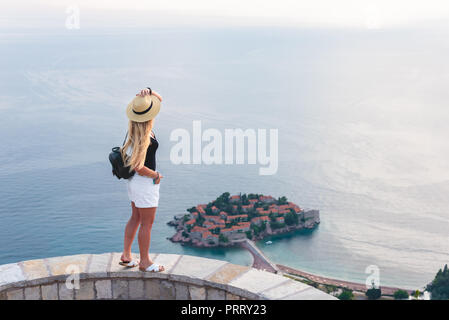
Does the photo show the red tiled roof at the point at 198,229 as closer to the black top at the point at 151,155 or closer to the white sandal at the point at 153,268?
the white sandal at the point at 153,268

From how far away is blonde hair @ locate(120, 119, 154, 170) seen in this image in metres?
2.41

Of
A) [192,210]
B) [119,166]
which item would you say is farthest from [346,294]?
[119,166]

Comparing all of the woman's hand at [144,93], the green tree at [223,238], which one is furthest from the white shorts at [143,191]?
the green tree at [223,238]

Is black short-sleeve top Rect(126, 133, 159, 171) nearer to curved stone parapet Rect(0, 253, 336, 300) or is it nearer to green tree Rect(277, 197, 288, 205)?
curved stone parapet Rect(0, 253, 336, 300)

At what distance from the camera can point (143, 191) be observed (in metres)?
2.52

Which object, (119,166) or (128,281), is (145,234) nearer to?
(128,281)

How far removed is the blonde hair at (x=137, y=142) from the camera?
241 centimetres

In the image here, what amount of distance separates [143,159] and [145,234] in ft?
1.43

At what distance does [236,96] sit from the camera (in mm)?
50344

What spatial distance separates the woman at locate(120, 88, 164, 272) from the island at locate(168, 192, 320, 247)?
25.1 metres

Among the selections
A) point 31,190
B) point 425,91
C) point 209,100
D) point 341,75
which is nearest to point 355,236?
point 31,190

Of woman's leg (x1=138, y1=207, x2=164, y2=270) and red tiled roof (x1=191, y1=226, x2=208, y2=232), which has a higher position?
woman's leg (x1=138, y1=207, x2=164, y2=270)

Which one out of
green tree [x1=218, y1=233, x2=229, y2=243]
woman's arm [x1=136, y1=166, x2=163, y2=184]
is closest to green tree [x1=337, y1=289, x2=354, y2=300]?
green tree [x1=218, y1=233, x2=229, y2=243]

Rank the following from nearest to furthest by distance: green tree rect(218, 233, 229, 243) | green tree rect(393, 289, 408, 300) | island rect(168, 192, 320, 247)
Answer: green tree rect(393, 289, 408, 300) → island rect(168, 192, 320, 247) → green tree rect(218, 233, 229, 243)
